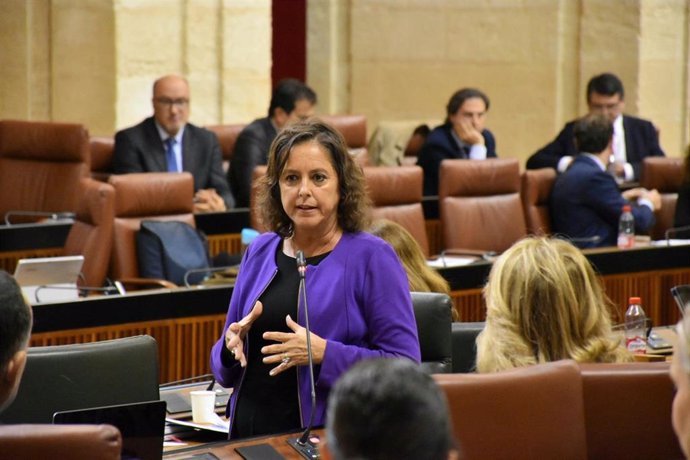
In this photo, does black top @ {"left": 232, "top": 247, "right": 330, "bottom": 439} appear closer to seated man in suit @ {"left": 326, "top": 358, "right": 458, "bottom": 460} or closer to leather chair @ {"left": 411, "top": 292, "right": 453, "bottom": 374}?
leather chair @ {"left": 411, "top": 292, "right": 453, "bottom": 374}

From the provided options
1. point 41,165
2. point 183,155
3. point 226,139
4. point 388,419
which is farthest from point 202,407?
point 226,139

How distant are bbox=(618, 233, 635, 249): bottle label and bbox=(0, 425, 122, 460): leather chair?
4.98m

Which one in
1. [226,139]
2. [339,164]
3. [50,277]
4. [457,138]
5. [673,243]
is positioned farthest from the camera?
[226,139]

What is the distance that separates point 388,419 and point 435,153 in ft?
21.2

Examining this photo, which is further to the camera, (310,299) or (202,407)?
(202,407)

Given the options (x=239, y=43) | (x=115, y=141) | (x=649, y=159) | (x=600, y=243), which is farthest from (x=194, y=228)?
(x=239, y=43)

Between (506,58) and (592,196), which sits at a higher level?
(506,58)

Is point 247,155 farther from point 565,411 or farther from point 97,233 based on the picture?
point 565,411

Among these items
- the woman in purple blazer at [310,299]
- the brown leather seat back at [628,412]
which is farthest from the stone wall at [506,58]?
the brown leather seat back at [628,412]

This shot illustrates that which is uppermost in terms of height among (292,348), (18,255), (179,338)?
(292,348)

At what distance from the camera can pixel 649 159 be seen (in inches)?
300

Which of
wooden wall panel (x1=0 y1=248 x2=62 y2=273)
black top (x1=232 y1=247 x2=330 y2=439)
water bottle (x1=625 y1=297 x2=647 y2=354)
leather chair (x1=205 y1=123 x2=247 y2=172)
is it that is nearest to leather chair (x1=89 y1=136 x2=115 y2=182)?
leather chair (x1=205 y1=123 x2=247 y2=172)

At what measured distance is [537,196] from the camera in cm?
727

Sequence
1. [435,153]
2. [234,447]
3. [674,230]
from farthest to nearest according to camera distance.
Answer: [435,153]
[674,230]
[234,447]
